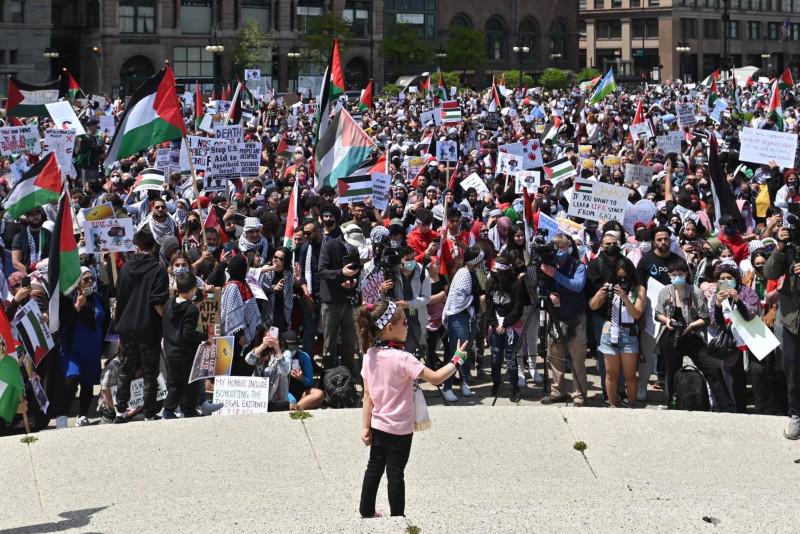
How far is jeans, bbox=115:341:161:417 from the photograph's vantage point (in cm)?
1162

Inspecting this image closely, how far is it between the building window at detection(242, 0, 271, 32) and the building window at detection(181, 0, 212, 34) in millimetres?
2432

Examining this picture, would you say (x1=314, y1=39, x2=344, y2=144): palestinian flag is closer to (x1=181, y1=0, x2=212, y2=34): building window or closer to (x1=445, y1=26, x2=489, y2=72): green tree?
(x1=181, y1=0, x2=212, y2=34): building window

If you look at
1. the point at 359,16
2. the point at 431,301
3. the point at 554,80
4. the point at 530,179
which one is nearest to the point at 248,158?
the point at 530,179

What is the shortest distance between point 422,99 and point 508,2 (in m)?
52.4

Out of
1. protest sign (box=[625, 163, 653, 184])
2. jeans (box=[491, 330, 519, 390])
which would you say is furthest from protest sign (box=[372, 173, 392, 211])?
protest sign (box=[625, 163, 653, 184])

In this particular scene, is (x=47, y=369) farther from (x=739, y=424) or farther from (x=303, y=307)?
(x=739, y=424)

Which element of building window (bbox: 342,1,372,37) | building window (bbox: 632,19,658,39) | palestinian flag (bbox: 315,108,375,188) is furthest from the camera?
building window (bbox: 632,19,658,39)

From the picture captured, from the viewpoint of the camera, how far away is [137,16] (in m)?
79.2

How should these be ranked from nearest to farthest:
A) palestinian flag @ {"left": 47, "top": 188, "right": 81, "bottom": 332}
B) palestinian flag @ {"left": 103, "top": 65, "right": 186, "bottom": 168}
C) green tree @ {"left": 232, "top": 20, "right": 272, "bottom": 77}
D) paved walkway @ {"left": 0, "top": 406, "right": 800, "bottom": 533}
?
paved walkway @ {"left": 0, "top": 406, "right": 800, "bottom": 533}
palestinian flag @ {"left": 47, "top": 188, "right": 81, "bottom": 332}
palestinian flag @ {"left": 103, "top": 65, "right": 186, "bottom": 168}
green tree @ {"left": 232, "top": 20, "right": 272, "bottom": 77}

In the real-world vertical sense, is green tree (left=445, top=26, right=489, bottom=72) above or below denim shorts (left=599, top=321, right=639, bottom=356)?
above

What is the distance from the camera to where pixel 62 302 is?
11.7m

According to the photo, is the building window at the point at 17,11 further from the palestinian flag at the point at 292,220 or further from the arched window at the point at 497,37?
the palestinian flag at the point at 292,220

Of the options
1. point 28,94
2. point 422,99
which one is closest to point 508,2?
point 422,99

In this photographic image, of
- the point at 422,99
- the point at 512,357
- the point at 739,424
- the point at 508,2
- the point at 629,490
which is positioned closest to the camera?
the point at 629,490
